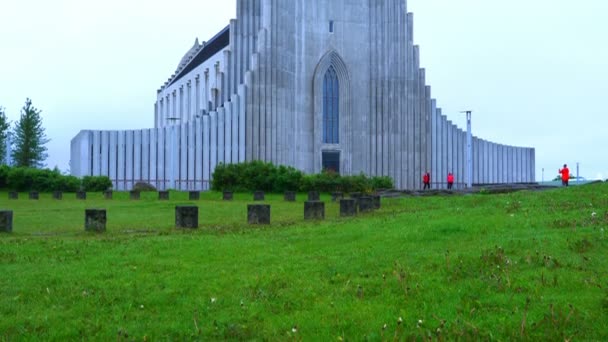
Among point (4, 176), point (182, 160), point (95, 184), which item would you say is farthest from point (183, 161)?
point (4, 176)

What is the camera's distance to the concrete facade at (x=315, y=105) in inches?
1987

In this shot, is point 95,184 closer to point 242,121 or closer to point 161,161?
point 161,161

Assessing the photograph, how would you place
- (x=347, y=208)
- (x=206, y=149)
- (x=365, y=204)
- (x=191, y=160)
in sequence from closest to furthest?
(x=347, y=208)
(x=365, y=204)
(x=191, y=160)
(x=206, y=149)

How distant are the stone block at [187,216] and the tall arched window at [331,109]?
3989 cm

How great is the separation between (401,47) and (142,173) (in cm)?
2235

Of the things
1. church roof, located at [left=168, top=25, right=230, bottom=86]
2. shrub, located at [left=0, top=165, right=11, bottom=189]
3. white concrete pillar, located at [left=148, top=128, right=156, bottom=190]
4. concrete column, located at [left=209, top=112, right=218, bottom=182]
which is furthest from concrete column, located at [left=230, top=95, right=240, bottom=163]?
shrub, located at [left=0, top=165, right=11, bottom=189]

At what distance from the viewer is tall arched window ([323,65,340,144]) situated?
5481 centimetres

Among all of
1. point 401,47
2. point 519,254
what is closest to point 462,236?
point 519,254

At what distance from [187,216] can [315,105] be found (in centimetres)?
3934

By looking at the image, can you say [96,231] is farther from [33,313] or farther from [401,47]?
[401,47]

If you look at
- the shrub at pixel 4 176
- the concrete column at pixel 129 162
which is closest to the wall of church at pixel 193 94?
the concrete column at pixel 129 162

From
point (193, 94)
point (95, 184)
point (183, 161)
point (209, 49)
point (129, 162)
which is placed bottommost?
point (95, 184)

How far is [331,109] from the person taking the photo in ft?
180

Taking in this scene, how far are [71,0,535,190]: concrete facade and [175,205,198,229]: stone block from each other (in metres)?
35.3
